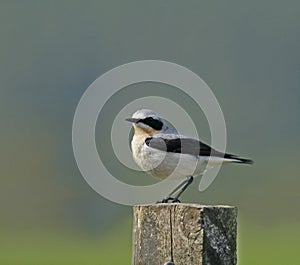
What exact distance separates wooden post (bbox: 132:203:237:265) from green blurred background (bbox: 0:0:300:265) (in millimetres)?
5666

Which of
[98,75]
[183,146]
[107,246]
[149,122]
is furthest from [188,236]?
[98,75]

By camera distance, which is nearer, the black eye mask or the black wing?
the black wing

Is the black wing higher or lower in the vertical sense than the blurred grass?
lower

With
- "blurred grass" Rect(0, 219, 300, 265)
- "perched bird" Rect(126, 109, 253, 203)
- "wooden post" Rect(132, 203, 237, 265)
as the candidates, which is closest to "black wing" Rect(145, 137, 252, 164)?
"perched bird" Rect(126, 109, 253, 203)

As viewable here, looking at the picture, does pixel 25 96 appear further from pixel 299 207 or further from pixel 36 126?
pixel 299 207

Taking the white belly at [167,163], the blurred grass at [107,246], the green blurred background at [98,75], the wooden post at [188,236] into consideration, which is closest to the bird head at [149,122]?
the white belly at [167,163]

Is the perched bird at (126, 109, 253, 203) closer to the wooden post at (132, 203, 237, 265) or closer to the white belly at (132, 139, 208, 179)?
the white belly at (132, 139, 208, 179)

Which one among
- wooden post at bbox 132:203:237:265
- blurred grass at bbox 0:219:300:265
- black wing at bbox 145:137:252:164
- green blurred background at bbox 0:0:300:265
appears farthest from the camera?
green blurred background at bbox 0:0:300:265

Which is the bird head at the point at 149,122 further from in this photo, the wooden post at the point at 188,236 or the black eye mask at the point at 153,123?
the wooden post at the point at 188,236

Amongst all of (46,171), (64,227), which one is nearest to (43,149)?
(46,171)

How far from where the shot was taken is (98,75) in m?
30.1

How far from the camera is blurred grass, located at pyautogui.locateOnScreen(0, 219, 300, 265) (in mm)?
11227

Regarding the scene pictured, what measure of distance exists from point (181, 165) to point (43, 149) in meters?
16.7

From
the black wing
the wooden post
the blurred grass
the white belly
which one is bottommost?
the wooden post
